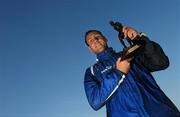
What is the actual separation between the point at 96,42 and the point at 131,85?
99 centimetres

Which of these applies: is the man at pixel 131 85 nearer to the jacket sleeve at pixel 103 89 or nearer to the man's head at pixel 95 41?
the jacket sleeve at pixel 103 89

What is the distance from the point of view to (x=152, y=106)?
5172 millimetres

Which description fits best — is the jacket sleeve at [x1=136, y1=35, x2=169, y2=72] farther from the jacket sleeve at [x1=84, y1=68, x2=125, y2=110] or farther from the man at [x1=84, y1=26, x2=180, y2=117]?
the jacket sleeve at [x1=84, y1=68, x2=125, y2=110]

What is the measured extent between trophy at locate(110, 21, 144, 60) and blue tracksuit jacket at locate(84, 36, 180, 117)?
17 centimetres

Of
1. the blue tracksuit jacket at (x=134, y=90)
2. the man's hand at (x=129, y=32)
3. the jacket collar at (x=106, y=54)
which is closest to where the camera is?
the blue tracksuit jacket at (x=134, y=90)

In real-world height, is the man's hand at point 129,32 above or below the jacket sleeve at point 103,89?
above

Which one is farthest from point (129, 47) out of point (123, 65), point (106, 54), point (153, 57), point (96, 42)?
point (96, 42)

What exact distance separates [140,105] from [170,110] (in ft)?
1.20

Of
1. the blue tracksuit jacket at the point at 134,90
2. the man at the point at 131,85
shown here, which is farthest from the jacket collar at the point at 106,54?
the blue tracksuit jacket at the point at 134,90

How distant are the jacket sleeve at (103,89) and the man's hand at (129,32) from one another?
49 centimetres

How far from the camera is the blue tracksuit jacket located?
5.18m

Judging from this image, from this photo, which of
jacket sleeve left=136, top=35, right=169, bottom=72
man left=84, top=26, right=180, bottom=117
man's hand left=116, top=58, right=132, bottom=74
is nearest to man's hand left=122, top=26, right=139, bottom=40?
man left=84, top=26, right=180, bottom=117

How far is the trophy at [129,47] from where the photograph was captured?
5.22 meters

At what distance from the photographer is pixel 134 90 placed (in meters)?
5.31
